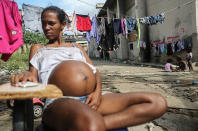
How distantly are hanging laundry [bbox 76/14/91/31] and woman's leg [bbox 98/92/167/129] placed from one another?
7291mm

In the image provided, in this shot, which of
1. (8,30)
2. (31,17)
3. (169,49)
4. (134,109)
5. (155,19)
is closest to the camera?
(134,109)

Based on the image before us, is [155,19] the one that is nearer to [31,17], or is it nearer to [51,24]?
[31,17]

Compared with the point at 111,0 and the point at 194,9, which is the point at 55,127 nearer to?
the point at 194,9

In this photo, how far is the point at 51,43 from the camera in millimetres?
1812

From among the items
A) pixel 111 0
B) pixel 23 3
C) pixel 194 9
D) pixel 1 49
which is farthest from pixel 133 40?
pixel 1 49

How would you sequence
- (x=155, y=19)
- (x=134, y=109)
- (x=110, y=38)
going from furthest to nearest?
(x=110, y=38) → (x=155, y=19) → (x=134, y=109)

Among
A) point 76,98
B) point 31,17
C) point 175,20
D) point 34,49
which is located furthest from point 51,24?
point 175,20

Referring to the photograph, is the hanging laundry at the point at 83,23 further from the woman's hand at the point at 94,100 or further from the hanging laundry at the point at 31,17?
the woman's hand at the point at 94,100

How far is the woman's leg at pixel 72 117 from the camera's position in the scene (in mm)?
970

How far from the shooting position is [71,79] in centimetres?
132

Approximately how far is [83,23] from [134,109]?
302 inches

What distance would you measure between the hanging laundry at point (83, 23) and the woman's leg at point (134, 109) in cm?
729

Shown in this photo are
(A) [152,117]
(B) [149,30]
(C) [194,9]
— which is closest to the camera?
(A) [152,117]

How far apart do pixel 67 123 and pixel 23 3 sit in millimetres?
6328
